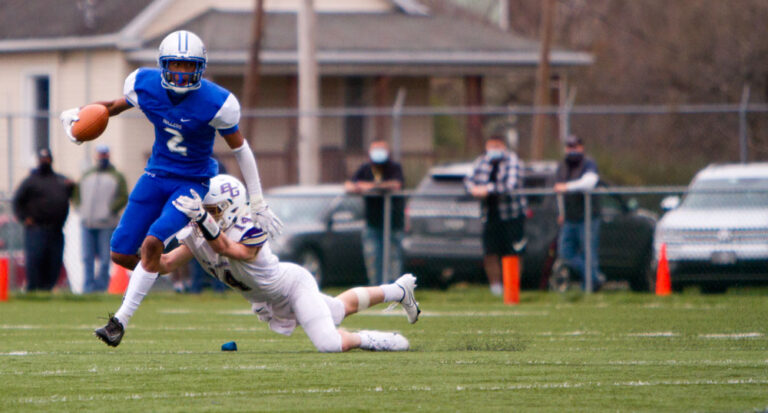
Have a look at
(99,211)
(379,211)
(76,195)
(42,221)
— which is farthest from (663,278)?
(42,221)

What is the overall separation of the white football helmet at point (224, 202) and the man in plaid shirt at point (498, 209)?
6.91 metres

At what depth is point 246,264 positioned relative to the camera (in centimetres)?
782

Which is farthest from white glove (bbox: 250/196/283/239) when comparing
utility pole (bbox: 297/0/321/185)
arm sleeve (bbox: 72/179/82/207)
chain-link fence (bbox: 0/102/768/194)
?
utility pole (bbox: 297/0/321/185)

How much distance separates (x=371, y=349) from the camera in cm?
813

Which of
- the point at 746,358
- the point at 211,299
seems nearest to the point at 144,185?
the point at 746,358

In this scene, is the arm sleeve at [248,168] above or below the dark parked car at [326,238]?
above

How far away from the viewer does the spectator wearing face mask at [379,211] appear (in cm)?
1520

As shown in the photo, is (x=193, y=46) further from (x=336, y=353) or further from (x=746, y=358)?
(x=746, y=358)

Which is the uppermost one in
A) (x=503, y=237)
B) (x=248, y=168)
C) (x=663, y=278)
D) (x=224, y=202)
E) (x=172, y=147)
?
(x=172, y=147)

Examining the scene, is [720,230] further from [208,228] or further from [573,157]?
[208,228]

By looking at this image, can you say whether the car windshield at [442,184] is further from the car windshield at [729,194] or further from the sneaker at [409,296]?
the sneaker at [409,296]

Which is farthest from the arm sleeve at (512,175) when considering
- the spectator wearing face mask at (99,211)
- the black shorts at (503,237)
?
the spectator wearing face mask at (99,211)

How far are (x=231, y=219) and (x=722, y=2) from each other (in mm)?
24466

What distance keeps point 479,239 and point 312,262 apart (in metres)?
2.20
